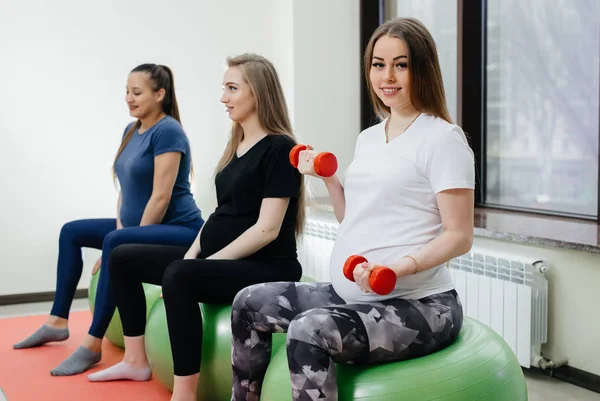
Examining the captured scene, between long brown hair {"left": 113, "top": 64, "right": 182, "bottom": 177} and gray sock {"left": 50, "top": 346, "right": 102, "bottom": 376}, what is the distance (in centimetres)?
81

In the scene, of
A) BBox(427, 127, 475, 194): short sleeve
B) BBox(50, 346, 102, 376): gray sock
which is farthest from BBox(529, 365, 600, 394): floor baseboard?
BBox(50, 346, 102, 376): gray sock

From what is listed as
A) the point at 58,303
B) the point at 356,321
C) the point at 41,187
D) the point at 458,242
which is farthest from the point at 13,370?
the point at 458,242

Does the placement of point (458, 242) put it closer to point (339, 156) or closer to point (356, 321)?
point (356, 321)

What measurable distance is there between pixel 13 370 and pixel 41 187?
1.40 m

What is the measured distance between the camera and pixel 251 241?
6.95ft

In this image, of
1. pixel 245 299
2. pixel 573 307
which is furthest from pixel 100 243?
pixel 573 307

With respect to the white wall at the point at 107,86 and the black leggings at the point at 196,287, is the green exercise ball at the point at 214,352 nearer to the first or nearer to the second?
the black leggings at the point at 196,287

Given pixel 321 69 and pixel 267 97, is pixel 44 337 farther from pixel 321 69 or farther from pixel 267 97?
pixel 321 69

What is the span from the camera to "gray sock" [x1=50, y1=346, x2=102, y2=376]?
264 cm

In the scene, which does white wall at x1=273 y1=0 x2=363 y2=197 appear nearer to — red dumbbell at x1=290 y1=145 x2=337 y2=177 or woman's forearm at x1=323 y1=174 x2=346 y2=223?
woman's forearm at x1=323 y1=174 x2=346 y2=223

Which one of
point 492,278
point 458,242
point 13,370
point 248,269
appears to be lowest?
point 13,370

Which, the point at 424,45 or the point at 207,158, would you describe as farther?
the point at 207,158

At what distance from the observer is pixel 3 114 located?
3814 mm

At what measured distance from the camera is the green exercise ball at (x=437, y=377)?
1.54 meters
